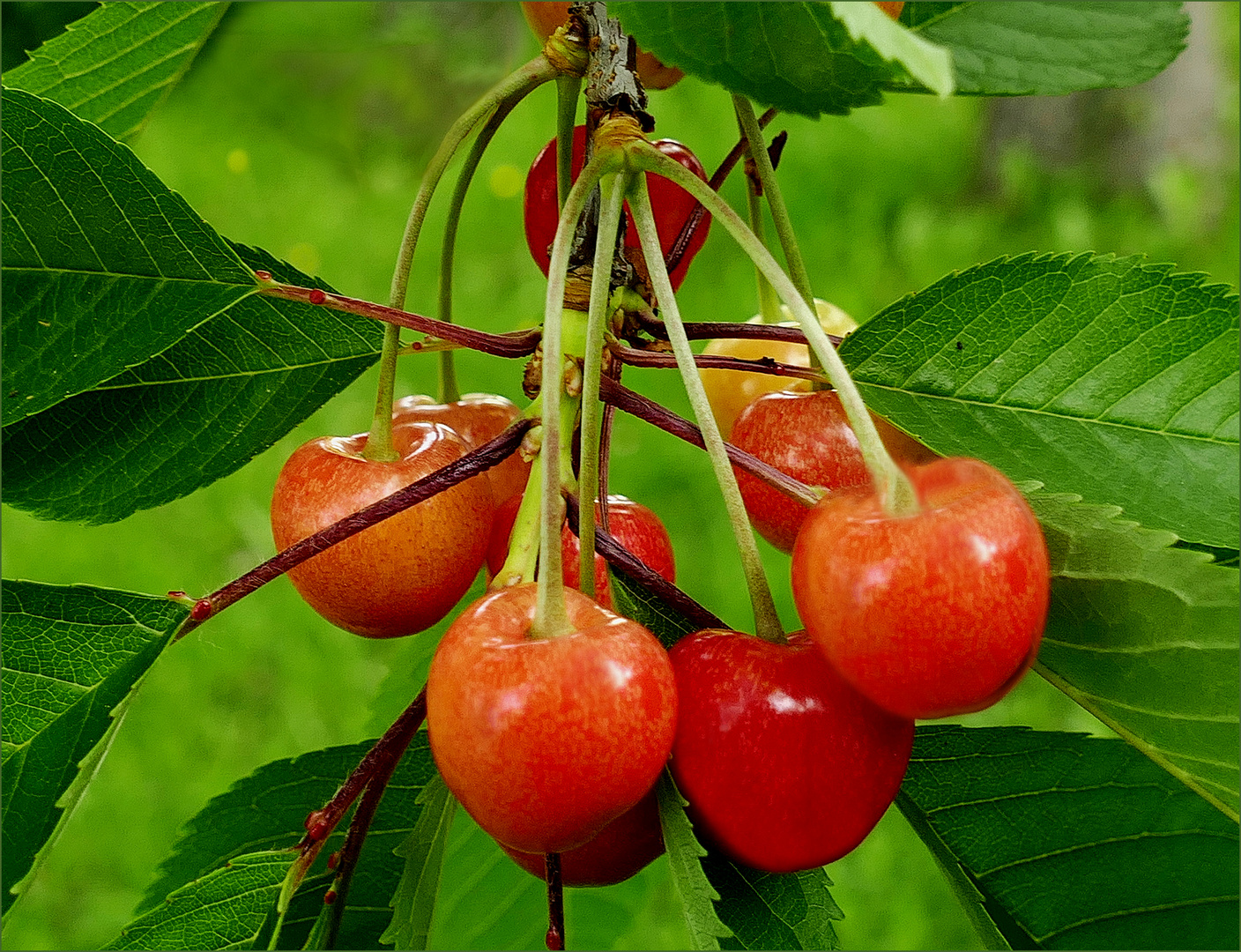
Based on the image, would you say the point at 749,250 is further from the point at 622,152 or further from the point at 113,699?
the point at 113,699

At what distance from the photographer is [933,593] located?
44 centimetres

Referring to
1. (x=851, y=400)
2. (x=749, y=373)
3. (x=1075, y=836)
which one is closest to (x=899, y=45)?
(x=851, y=400)

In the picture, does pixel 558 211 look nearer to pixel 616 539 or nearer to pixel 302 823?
pixel 616 539

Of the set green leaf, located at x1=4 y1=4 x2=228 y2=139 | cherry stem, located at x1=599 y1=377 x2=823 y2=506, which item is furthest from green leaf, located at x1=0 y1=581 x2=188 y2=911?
green leaf, located at x1=4 y1=4 x2=228 y2=139

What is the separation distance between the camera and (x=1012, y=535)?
0.45 meters

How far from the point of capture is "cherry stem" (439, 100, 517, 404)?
74 cm

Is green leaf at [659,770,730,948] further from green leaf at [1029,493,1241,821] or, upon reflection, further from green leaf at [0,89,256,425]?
green leaf at [0,89,256,425]

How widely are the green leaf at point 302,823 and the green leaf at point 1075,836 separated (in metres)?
0.32

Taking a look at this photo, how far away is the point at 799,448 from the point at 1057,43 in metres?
0.26

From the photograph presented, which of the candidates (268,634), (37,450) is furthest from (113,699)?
(268,634)

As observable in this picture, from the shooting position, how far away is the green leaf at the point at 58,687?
57cm

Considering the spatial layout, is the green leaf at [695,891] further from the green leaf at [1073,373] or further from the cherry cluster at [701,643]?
the green leaf at [1073,373]

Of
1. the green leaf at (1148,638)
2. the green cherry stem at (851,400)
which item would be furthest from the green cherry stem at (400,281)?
the green leaf at (1148,638)

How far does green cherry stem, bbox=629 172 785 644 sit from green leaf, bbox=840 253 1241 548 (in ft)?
0.43
